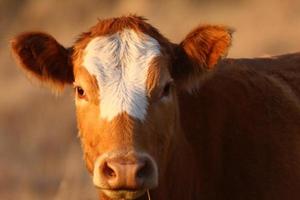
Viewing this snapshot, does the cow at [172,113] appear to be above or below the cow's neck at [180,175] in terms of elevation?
above

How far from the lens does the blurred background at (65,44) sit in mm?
13781

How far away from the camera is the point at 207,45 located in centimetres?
751

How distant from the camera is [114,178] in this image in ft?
21.6

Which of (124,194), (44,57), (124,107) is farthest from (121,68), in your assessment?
(124,194)

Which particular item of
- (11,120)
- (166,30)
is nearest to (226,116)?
(11,120)

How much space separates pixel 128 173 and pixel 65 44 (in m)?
13.2

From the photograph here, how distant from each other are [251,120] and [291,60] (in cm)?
130

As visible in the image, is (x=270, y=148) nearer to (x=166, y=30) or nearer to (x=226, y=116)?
(x=226, y=116)

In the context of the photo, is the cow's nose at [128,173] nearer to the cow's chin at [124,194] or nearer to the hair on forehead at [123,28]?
the cow's chin at [124,194]

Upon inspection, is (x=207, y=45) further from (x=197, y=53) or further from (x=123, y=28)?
(x=123, y=28)

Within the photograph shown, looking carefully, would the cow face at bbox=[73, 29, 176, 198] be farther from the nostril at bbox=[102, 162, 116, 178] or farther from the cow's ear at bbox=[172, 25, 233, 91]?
the cow's ear at bbox=[172, 25, 233, 91]

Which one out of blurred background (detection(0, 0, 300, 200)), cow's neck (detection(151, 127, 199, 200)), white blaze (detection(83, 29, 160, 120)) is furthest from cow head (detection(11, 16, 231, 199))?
blurred background (detection(0, 0, 300, 200))

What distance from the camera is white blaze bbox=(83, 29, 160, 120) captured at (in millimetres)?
6902

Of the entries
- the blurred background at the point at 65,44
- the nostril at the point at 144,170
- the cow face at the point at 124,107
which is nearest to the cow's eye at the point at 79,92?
the cow face at the point at 124,107
